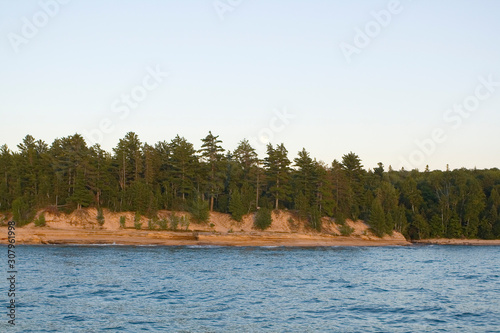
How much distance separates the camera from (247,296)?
108 ft

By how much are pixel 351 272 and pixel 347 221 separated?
179 ft

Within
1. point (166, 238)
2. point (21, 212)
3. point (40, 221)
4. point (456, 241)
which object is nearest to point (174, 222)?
point (166, 238)

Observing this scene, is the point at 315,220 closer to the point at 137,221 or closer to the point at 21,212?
the point at 137,221

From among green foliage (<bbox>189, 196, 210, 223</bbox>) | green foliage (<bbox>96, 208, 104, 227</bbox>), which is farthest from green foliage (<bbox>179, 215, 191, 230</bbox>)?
green foliage (<bbox>96, 208, 104, 227</bbox>)

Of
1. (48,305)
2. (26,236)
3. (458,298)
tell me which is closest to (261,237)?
(26,236)

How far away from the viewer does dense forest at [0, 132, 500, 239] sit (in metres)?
93.2

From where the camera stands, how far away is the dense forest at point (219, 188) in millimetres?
93188

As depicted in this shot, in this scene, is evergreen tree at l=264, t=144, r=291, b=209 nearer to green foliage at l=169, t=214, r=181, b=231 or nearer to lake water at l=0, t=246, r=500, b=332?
green foliage at l=169, t=214, r=181, b=231

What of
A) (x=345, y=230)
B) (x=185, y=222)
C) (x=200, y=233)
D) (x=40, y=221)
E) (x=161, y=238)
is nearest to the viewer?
(x=161, y=238)

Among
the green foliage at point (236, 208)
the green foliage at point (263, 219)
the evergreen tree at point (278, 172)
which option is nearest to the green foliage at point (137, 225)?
the green foliage at point (236, 208)

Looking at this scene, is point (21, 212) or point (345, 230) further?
point (345, 230)

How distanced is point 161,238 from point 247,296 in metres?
52.2

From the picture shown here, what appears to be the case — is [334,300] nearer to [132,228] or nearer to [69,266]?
[69,266]

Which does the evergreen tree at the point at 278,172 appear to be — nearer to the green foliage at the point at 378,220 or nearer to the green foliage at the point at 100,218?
the green foliage at the point at 378,220
